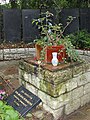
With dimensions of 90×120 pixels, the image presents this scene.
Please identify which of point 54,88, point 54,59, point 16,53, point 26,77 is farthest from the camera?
point 16,53

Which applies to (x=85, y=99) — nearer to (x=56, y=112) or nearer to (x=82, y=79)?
(x=82, y=79)

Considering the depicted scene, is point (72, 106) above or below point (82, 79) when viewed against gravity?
below

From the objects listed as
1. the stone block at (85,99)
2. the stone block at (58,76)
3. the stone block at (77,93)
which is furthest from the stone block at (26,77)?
the stone block at (85,99)

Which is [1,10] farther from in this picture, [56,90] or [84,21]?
[56,90]

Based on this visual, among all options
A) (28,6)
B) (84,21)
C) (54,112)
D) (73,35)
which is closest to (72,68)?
(54,112)

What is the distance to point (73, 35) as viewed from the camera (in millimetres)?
6605

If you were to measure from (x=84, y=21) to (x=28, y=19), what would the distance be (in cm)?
173

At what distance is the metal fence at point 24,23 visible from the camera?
6539mm

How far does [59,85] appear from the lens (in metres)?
3.20

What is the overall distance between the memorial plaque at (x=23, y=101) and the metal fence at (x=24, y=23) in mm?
3268

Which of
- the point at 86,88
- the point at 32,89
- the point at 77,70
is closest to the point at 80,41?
the point at 86,88

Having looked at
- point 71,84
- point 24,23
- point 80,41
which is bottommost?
point 71,84

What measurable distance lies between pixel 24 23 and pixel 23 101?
367 cm

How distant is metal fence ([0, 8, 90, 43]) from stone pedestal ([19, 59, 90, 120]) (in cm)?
305
